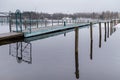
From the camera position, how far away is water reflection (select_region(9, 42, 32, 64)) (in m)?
9.75

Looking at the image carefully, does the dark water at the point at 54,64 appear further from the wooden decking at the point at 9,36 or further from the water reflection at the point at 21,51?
the wooden decking at the point at 9,36

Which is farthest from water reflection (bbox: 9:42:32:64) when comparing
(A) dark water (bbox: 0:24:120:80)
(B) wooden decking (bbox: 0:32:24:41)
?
(B) wooden decking (bbox: 0:32:24:41)

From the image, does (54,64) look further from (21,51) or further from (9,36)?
(9,36)

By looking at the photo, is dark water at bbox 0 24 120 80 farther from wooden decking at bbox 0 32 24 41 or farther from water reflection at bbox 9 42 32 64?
wooden decking at bbox 0 32 24 41

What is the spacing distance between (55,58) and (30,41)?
384cm

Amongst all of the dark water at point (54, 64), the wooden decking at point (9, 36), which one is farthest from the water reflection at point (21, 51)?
the wooden decking at point (9, 36)

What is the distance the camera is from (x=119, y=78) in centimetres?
720

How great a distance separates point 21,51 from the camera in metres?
11.2

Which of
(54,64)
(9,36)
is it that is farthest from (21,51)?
(54,64)

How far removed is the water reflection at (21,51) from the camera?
9755 millimetres

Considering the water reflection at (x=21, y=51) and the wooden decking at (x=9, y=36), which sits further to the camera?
the wooden decking at (x=9, y=36)

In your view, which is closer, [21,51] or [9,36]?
[21,51]

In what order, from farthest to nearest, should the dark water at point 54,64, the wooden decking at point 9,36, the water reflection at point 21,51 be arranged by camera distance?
the wooden decking at point 9,36
the water reflection at point 21,51
the dark water at point 54,64

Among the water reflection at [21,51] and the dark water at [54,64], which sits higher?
the water reflection at [21,51]
